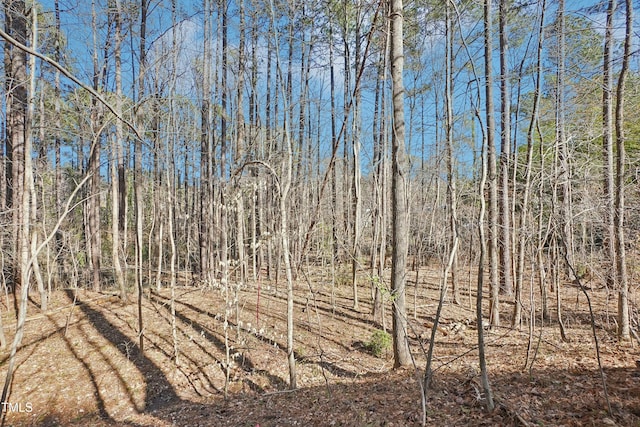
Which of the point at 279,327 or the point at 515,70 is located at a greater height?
the point at 515,70

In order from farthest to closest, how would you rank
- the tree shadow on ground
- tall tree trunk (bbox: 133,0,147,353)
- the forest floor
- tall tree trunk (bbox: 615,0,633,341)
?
tall tree trunk (bbox: 133,0,147,353), the tree shadow on ground, tall tree trunk (bbox: 615,0,633,341), the forest floor

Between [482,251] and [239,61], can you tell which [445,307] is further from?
[239,61]

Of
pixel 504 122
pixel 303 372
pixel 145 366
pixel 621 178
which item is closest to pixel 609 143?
pixel 621 178

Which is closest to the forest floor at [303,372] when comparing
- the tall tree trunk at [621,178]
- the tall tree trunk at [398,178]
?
the tall tree trunk at [621,178]

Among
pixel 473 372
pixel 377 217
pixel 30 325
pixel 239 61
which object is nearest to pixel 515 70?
pixel 377 217

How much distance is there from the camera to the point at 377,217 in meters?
8.69

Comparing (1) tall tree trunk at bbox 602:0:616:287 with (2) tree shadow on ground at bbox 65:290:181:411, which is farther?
(2) tree shadow on ground at bbox 65:290:181:411

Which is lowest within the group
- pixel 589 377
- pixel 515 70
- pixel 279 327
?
pixel 279 327

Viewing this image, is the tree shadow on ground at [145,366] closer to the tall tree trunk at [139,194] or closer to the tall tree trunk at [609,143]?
the tall tree trunk at [139,194]

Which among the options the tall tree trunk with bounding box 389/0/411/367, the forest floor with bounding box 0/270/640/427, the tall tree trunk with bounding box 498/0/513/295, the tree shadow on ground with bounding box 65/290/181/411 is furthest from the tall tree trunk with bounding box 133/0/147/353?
the tall tree trunk with bounding box 498/0/513/295

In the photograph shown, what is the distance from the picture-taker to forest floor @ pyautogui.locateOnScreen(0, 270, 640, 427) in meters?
3.42

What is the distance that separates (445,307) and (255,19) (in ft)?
35.0

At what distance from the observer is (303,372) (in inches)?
245

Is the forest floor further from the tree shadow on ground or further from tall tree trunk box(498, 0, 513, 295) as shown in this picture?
tall tree trunk box(498, 0, 513, 295)
